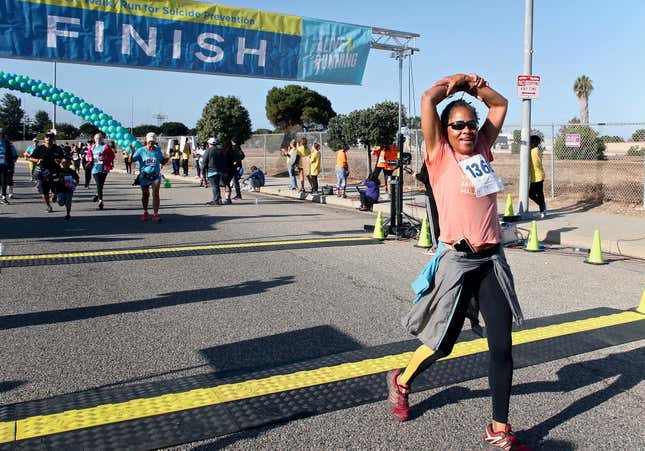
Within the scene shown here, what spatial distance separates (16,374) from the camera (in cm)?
396

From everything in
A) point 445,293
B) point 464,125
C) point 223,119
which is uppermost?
point 223,119

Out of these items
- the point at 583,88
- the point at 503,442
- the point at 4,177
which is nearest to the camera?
the point at 503,442

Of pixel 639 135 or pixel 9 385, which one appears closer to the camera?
pixel 9 385

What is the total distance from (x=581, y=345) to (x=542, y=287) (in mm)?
2219

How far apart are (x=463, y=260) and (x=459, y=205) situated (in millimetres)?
303

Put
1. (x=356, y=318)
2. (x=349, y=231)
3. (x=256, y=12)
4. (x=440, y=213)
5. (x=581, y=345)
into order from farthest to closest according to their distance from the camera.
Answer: (x=256, y=12) → (x=349, y=231) → (x=356, y=318) → (x=581, y=345) → (x=440, y=213)

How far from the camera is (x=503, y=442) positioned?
287 centimetres

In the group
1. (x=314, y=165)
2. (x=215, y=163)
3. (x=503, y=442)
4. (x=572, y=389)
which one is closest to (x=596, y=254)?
(x=572, y=389)

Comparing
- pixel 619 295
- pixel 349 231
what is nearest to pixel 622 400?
pixel 619 295

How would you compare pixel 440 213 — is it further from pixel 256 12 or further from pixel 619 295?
pixel 256 12

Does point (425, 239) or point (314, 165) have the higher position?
point (314, 165)

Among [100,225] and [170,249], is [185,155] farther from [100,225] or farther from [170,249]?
[170,249]

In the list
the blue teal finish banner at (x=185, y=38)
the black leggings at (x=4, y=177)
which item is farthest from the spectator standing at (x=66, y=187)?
the black leggings at (x=4, y=177)

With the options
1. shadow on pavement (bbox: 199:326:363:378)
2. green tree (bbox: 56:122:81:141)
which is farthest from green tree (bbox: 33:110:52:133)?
shadow on pavement (bbox: 199:326:363:378)
